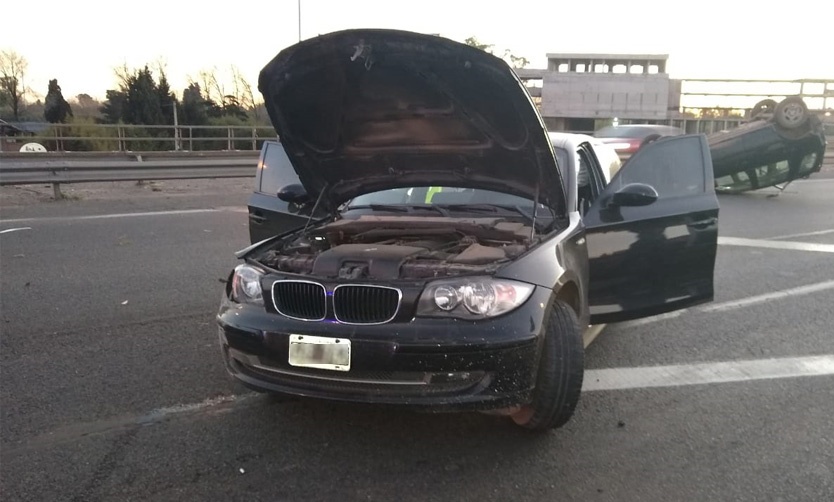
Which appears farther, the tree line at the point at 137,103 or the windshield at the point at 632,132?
the tree line at the point at 137,103

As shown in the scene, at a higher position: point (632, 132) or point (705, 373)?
point (632, 132)

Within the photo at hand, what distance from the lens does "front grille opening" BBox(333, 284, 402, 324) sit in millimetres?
2973

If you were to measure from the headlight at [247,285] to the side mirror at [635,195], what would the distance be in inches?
85.6

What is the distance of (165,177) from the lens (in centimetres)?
1363

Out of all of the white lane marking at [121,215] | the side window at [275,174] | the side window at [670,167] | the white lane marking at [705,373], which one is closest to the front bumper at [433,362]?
the white lane marking at [705,373]

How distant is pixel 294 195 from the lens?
4684mm

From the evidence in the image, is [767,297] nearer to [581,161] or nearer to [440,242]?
[581,161]

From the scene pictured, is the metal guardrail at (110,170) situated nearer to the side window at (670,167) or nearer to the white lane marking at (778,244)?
the white lane marking at (778,244)

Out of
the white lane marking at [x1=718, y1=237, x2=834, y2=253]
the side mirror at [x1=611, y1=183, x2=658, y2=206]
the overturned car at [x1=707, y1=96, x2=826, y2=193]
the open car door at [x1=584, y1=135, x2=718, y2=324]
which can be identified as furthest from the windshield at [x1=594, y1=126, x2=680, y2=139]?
the side mirror at [x1=611, y1=183, x2=658, y2=206]

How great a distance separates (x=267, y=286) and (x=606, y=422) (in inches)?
72.7

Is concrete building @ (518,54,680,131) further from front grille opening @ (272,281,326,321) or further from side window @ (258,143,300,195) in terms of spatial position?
front grille opening @ (272,281,326,321)

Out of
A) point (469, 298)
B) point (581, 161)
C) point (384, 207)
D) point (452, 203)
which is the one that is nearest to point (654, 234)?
point (581, 161)

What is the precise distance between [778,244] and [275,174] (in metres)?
6.88

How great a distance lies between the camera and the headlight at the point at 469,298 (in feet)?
9.73
